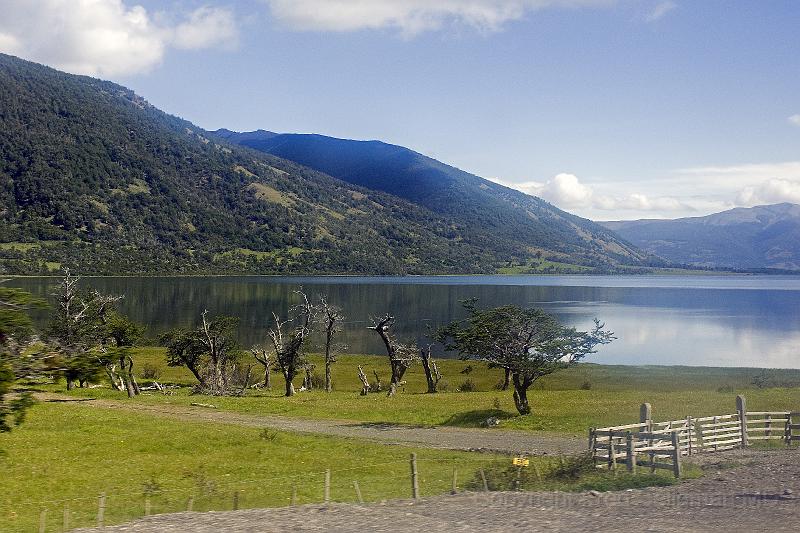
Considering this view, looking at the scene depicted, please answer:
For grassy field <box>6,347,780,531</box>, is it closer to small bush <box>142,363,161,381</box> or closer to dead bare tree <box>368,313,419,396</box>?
dead bare tree <box>368,313,419,396</box>

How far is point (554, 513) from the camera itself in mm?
20625

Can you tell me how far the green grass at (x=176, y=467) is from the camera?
24.5m

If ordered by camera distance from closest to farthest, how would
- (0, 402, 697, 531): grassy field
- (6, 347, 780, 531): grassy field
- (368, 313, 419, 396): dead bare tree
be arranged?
(0, 402, 697, 531): grassy field → (6, 347, 780, 531): grassy field → (368, 313, 419, 396): dead bare tree

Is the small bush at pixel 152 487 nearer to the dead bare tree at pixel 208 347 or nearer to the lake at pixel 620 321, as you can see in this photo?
the dead bare tree at pixel 208 347

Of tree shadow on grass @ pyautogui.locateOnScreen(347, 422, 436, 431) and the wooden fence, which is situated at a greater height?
the wooden fence

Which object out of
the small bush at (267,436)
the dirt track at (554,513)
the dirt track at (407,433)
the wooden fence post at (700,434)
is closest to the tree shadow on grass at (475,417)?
the dirt track at (407,433)

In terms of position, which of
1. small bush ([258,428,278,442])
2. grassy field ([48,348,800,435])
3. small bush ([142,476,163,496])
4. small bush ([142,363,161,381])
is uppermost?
small bush ([142,476,163,496])

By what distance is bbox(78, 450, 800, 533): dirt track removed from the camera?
752 inches

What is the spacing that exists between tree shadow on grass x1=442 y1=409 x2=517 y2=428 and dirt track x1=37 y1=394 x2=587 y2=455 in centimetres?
162

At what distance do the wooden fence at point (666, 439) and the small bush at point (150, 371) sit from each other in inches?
2446

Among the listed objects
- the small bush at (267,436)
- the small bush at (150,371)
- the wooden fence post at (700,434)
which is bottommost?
the small bush at (150,371)

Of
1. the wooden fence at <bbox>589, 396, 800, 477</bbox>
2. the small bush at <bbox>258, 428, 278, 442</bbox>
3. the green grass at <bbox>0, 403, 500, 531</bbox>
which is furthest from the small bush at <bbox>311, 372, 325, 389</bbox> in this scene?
the wooden fence at <bbox>589, 396, 800, 477</bbox>

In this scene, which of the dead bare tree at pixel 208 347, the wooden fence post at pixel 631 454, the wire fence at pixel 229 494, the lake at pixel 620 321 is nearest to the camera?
the wire fence at pixel 229 494

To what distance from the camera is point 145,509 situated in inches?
910
